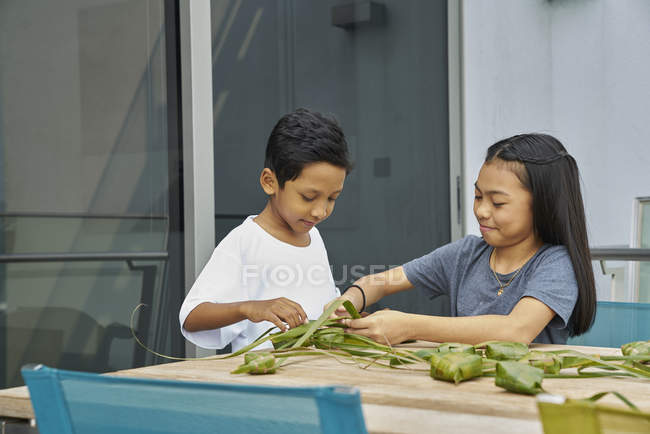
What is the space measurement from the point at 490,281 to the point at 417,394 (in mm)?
832

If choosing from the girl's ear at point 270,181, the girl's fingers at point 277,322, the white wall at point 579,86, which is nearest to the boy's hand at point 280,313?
the girl's fingers at point 277,322

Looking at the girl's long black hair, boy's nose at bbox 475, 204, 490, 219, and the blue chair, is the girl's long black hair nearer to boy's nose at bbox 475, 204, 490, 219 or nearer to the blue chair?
boy's nose at bbox 475, 204, 490, 219

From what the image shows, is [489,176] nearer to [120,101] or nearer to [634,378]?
[634,378]

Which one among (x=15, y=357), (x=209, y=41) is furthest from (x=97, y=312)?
(x=209, y=41)

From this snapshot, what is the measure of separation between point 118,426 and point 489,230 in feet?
3.63

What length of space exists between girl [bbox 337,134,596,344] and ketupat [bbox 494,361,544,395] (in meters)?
0.44

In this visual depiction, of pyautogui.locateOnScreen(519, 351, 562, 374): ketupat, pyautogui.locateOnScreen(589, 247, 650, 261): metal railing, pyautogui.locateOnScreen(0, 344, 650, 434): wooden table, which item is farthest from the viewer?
pyautogui.locateOnScreen(589, 247, 650, 261): metal railing

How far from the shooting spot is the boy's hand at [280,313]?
4.08 feet

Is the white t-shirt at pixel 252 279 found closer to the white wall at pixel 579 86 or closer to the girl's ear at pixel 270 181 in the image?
the girl's ear at pixel 270 181

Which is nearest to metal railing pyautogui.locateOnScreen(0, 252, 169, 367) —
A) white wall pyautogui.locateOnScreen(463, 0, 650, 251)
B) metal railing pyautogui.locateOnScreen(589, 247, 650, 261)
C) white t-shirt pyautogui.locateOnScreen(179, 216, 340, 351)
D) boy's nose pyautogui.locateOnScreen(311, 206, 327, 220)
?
white t-shirt pyautogui.locateOnScreen(179, 216, 340, 351)

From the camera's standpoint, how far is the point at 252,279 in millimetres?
1603

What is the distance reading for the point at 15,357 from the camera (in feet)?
4.99

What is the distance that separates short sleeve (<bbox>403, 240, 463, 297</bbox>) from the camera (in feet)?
5.77

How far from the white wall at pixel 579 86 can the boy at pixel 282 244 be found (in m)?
1.94
